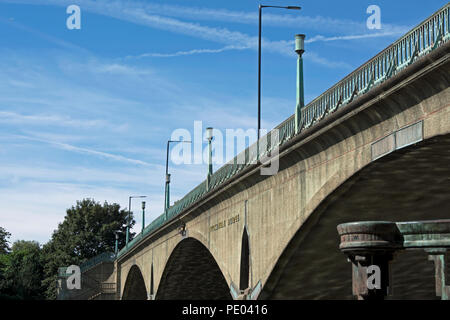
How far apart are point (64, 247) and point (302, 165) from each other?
92.3 metres

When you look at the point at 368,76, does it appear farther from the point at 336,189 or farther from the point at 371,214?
the point at 371,214

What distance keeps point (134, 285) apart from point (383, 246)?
69.9m

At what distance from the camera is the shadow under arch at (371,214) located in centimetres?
1827

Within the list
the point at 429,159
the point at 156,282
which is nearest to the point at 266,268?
the point at 429,159

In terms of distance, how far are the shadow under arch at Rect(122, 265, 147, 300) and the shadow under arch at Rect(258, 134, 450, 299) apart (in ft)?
153

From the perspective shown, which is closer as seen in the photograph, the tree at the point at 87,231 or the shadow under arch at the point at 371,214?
the shadow under arch at the point at 371,214

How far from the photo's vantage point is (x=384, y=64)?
55.7 feet

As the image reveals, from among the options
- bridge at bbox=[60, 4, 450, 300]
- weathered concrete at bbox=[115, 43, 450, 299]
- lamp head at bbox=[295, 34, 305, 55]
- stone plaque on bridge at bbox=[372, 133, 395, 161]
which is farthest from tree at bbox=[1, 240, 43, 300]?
stone plaque on bridge at bbox=[372, 133, 395, 161]

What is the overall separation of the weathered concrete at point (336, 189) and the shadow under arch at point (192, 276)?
41.1 feet

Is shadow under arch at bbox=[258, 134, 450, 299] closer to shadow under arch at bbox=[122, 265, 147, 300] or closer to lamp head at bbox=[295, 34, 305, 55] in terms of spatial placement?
lamp head at bbox=[295, 34, 305, 55]

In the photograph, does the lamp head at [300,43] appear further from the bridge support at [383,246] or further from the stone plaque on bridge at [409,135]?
the bridge support at [383,246]

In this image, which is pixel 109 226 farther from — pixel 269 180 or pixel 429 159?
pixel 429 159

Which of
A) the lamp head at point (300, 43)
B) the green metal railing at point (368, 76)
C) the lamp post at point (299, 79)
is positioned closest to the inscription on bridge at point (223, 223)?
the green metal railing at point (368, 76)

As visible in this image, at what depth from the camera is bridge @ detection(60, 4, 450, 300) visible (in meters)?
15.2
